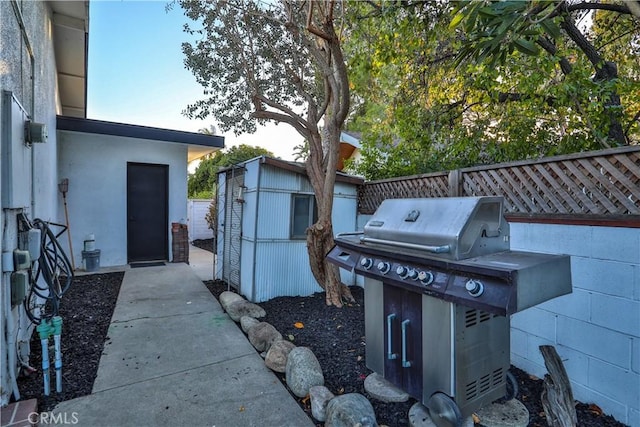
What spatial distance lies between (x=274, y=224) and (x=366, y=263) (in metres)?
2.90

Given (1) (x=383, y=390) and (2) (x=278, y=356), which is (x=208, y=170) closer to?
(2) (x=278, y=356)

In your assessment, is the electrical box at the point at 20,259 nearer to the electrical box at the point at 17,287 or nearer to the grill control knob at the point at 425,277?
the electrical box at the point at 17,287

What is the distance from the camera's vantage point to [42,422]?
2.16m

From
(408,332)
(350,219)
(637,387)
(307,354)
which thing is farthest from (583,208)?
(350,219)

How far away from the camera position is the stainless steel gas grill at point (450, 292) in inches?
65.2

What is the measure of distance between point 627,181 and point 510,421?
186cm

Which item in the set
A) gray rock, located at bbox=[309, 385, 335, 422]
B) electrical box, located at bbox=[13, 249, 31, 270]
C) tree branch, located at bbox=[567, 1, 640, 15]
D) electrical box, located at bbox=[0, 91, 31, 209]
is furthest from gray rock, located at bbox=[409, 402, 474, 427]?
tree branch, located at bbox=[567, 1, 640, 15]

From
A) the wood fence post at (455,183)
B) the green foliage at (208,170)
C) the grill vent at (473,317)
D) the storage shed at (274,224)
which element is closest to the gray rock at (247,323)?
the storage shed at (274,224)

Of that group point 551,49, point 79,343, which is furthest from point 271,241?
point 551,49

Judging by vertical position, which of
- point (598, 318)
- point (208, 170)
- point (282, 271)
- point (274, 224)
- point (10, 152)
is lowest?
point (282, 271)

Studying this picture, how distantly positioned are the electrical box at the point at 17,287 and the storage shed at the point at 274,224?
2.75m

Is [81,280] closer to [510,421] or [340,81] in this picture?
[340,81]

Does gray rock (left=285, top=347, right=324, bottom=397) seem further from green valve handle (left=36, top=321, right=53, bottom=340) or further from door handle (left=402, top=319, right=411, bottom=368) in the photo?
green valve handle (left=36, top=321, right=53, bottom=340)

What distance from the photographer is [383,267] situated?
85.1 inches
